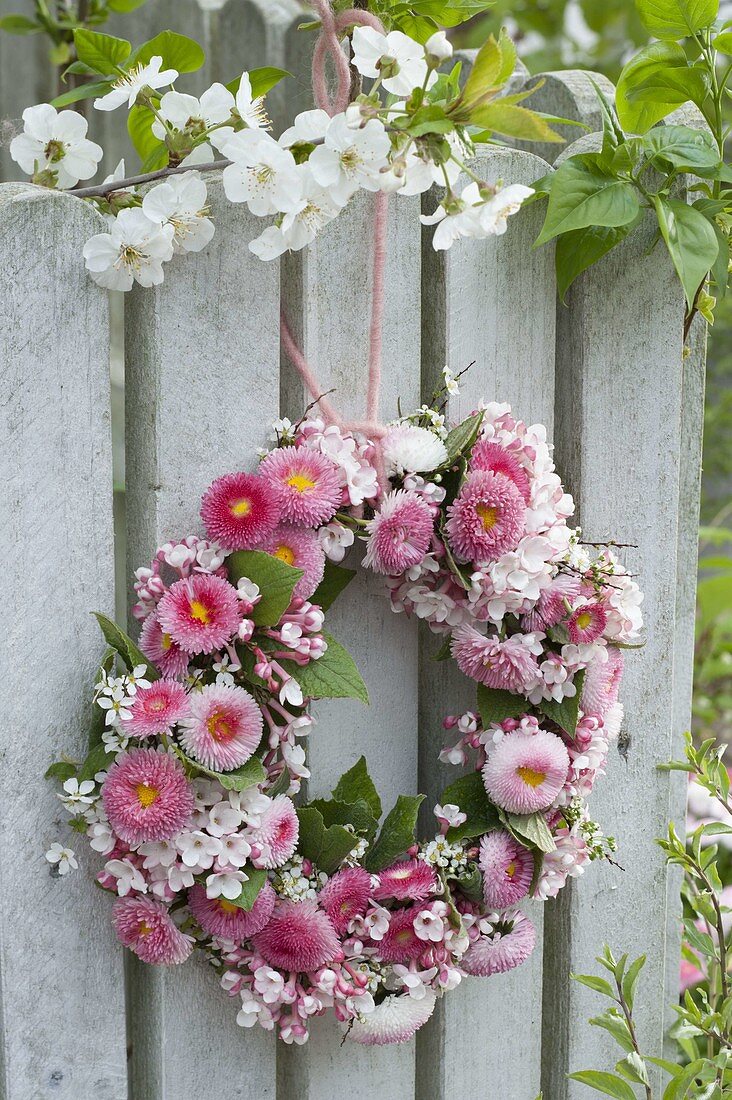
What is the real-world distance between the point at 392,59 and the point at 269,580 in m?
0.44

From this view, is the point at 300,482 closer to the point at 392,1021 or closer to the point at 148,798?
the point at 148,798

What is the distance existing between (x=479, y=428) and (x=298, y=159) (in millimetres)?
300

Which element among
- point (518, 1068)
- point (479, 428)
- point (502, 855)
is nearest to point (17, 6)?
point (479, 428)

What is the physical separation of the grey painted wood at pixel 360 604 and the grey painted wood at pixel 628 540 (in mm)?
201

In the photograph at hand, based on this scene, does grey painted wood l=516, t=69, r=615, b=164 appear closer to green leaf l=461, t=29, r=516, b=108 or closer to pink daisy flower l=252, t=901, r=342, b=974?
green leaf l=461, t=29, r=516, b=108

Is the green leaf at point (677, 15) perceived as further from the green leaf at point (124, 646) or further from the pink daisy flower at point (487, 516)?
the green leaf at point (124, 646)

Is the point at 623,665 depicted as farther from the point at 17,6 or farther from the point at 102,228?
the point at 17,6

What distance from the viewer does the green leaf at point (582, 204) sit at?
1.04m

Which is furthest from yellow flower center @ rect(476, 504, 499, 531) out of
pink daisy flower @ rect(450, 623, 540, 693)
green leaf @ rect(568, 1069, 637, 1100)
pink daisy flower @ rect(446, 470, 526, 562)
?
green leaf @ rect(568, 1069, 637, 1100)

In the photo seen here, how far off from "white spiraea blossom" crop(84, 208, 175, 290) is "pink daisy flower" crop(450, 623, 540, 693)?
1.42 feet

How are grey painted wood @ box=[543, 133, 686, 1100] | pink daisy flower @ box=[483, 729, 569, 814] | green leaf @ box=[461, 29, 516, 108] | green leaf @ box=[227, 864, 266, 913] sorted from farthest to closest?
grey painted wood @ box=[543, 133, 686, 1100]
pink daisy flower @ box=[483, 729, 569, 814]
green leaf @ box=[227, 864, 266, 913]
green leaf @ box=[461, 29, 516, 108]

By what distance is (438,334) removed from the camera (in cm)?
112

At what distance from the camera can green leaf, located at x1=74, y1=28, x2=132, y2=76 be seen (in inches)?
42.9

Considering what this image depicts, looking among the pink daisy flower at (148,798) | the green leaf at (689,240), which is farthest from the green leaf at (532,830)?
the green leaf at (689,240)
